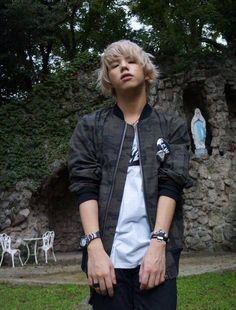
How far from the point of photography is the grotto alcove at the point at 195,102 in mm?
11550

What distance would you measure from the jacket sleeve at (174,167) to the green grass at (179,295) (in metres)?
3.41

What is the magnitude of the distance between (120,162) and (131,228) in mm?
223


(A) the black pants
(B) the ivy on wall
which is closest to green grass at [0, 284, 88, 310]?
(A) the black pants

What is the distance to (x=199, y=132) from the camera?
11125 millimetres

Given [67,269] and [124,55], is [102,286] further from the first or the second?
[67,269]

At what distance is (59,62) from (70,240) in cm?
663

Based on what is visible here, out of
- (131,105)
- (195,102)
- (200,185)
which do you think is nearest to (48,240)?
(200,185)

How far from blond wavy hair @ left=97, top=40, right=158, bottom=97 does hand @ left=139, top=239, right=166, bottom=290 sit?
61 centimetres

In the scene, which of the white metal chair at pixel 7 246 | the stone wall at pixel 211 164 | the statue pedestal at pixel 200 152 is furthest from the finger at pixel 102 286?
the statue pedestal at pixel 200 152

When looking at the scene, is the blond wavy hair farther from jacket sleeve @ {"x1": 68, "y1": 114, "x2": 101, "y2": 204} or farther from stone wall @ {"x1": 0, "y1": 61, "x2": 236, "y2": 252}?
stone wall @ {"x1": 0, "y1": 61, "x2": 236, "y2": 252}

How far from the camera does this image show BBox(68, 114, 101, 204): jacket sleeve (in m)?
1.58

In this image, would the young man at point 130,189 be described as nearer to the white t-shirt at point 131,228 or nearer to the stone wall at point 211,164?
the white t-shirt at point 131,228

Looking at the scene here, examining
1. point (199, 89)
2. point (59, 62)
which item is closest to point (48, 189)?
point (199, 89)

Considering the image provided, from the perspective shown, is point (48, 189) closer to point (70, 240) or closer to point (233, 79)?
point (70, 240)
